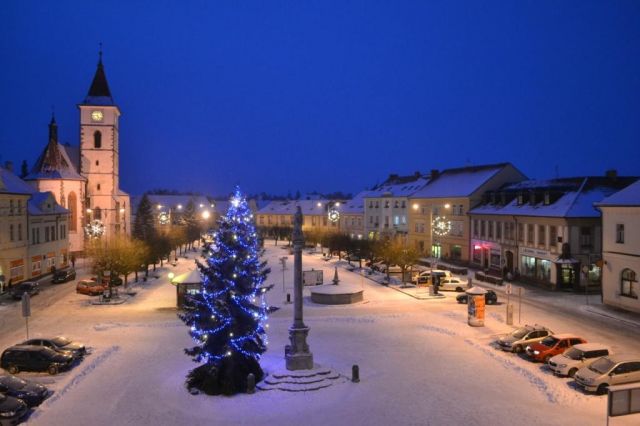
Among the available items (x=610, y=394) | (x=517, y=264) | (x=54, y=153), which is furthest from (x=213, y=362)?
(x=54, y=153)

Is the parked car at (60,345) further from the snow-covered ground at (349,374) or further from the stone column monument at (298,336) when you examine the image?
the stone column monument at (298,336)

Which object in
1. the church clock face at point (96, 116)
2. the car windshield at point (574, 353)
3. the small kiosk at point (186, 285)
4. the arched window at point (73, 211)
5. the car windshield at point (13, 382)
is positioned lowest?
the car windshield at point (13, 382)

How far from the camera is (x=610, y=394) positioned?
14.5 meters

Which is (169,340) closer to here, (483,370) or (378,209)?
(483,370)

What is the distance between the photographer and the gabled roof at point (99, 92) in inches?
2990

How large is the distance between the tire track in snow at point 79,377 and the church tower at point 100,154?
5152 centimetres

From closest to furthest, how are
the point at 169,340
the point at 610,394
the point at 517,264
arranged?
the point at 610,394 < the point at 169,340 < the point at 517,264

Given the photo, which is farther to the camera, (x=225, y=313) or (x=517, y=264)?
(x=517, y=264)

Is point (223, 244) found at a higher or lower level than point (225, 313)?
higher

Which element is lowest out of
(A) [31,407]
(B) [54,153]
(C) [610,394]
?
(A) [31,407]

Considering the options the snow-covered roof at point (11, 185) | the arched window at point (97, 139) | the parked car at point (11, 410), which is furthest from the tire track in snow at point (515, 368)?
the arched window at point (97, 139)

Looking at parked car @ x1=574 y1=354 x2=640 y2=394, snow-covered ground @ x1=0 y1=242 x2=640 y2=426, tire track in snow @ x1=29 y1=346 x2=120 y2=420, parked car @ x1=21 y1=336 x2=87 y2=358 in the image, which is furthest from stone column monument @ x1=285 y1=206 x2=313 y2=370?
parked car @ x1=574 y1=354 x2=640 y2=394

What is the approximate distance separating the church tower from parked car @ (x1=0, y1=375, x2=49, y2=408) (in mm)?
56641

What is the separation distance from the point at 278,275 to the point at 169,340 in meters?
26.3
